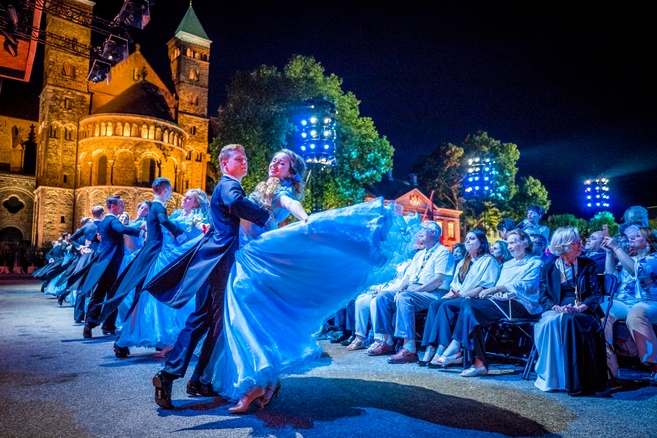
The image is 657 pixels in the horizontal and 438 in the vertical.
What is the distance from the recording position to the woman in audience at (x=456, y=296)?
5691 millimetres

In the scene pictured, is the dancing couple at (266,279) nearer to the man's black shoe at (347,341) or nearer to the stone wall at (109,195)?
the man's black shoe at (347,341)

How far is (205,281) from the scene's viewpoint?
3951mm

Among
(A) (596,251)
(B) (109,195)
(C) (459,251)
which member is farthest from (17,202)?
(A) (596,251)

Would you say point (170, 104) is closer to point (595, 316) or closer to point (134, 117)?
point (134, 117)

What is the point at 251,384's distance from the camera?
11.4 ft

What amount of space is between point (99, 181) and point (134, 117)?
6.67 metres

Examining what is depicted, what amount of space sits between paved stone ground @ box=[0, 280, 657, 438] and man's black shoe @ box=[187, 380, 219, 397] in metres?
0.06

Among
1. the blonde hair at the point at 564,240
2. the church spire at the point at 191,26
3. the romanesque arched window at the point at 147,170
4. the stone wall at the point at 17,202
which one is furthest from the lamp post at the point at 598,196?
the stone wall at the point at 17,202

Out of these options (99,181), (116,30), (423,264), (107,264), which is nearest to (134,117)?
(99,181)

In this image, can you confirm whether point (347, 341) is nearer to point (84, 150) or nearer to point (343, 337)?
point (343, 337)

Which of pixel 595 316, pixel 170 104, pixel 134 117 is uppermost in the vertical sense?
pixel 170 104

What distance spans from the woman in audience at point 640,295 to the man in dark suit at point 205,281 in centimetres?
408

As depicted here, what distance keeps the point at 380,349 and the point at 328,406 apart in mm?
2796

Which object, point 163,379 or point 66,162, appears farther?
point 66,162
